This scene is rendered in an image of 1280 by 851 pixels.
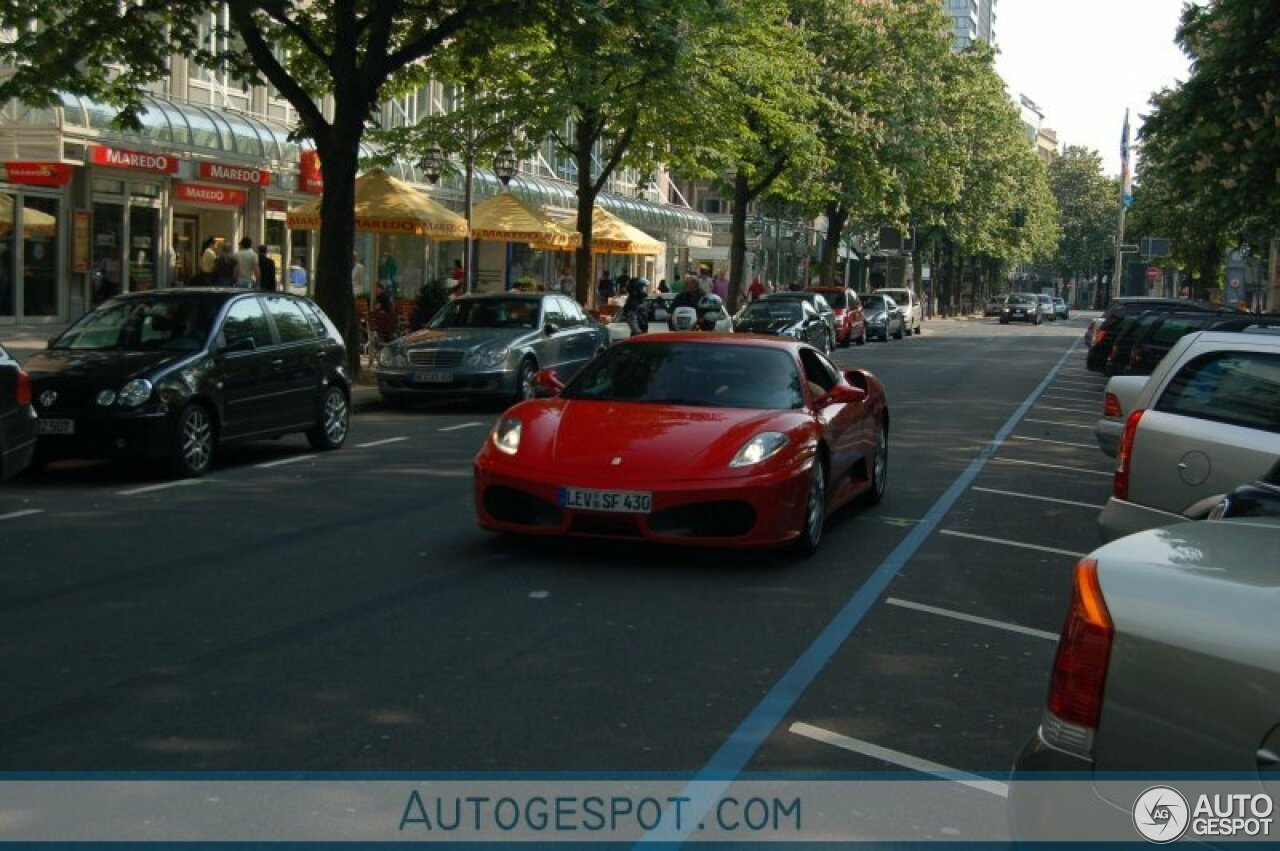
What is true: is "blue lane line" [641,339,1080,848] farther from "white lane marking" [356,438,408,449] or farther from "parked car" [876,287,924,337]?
"parked car" [876,287,924,337]

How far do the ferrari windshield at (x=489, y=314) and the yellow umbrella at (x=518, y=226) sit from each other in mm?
8186

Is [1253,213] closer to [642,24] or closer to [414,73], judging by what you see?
[642,24]

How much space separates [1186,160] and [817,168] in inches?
834

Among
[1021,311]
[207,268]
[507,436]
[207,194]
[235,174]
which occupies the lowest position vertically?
[1021,311]

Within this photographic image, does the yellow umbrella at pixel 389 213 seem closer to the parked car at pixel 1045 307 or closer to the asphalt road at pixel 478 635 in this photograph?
the asphalt road at pixel 478 635

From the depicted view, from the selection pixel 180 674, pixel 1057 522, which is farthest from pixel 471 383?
pixel 180 674

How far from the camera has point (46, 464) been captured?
1290 cm

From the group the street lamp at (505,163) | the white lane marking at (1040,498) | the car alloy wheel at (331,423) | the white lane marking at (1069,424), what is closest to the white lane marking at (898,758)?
the white lane marking at (1040,498)

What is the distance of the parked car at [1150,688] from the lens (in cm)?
307

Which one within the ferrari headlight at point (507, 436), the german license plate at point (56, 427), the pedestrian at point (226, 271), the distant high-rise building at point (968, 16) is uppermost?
the distant high-rise building at point (968, 16)

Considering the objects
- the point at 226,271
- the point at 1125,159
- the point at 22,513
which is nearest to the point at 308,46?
the point at 226,271

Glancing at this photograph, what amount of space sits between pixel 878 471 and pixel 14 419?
6.22 meters

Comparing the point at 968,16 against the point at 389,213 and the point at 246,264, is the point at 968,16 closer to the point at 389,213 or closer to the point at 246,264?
the point at 389,213

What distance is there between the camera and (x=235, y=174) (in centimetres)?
3262
